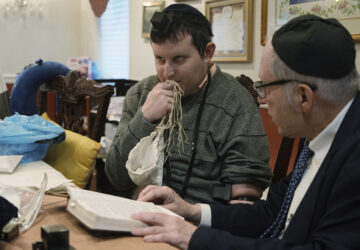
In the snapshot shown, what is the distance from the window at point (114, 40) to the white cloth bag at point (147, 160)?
319cm

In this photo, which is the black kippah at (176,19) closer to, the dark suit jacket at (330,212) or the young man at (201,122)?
the young man at (201,122)

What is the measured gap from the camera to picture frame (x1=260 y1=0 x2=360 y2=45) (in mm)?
2258

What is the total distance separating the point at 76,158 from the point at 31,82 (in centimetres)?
82

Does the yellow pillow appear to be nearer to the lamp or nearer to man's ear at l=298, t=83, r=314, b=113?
man's ear at l=298, t=83, r=314, b=113

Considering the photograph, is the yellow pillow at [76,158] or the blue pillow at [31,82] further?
the blue pillow at [31,82]

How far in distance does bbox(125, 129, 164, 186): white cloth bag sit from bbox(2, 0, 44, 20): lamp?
404 centimetres

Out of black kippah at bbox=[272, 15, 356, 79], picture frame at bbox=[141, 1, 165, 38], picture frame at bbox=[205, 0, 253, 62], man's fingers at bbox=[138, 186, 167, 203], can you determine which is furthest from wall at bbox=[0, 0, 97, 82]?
black kippah at bbox=[272, 15, 356, 79]

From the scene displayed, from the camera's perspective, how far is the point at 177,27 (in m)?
1.47

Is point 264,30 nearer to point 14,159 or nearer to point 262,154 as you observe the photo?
point 262,154

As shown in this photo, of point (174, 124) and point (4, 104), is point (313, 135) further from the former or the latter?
point (4, 104)

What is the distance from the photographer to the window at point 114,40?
15.0 ft

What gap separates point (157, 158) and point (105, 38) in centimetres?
378

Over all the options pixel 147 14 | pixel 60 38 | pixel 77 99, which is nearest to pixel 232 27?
pixel 147 14

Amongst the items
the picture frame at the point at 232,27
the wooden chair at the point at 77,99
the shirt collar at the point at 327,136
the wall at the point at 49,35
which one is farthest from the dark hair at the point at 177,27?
the wall at the point at 49,35
